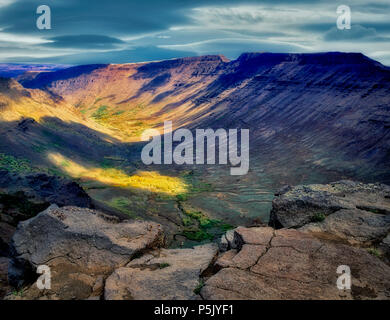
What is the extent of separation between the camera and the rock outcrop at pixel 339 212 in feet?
23.9

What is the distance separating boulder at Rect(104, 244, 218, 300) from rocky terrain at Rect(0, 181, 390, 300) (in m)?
0.02

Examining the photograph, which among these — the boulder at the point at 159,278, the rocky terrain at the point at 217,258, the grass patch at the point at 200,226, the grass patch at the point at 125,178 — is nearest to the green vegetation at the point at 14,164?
the grass patch at the point at 125,178

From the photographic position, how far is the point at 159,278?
5969 mm

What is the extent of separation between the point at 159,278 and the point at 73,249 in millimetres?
2303

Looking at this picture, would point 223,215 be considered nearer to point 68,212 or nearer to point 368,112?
point 68,212

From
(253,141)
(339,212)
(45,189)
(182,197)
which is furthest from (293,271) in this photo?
(253,141)

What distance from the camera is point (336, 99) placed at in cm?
4125

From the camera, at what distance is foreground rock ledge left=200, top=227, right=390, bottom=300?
5.10 m

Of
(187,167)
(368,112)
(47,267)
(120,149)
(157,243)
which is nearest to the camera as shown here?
(47,267)

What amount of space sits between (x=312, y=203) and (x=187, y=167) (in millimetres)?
30872

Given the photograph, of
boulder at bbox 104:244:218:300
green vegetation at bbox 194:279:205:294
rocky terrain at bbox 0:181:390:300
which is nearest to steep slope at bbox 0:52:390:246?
rocky terrain at bbox 0:181:390:300

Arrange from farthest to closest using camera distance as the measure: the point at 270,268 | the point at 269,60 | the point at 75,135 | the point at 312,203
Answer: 1. the point at 269,60
2. the point at 75,135
3. the point at 312,203
4. the point at 270,268

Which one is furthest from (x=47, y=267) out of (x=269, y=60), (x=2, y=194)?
(x=269, y=60)

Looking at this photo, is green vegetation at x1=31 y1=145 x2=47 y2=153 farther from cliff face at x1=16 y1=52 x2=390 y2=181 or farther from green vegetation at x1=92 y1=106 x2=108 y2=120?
green vegetation at x1=92 y1=106 x2=108 y2=120
